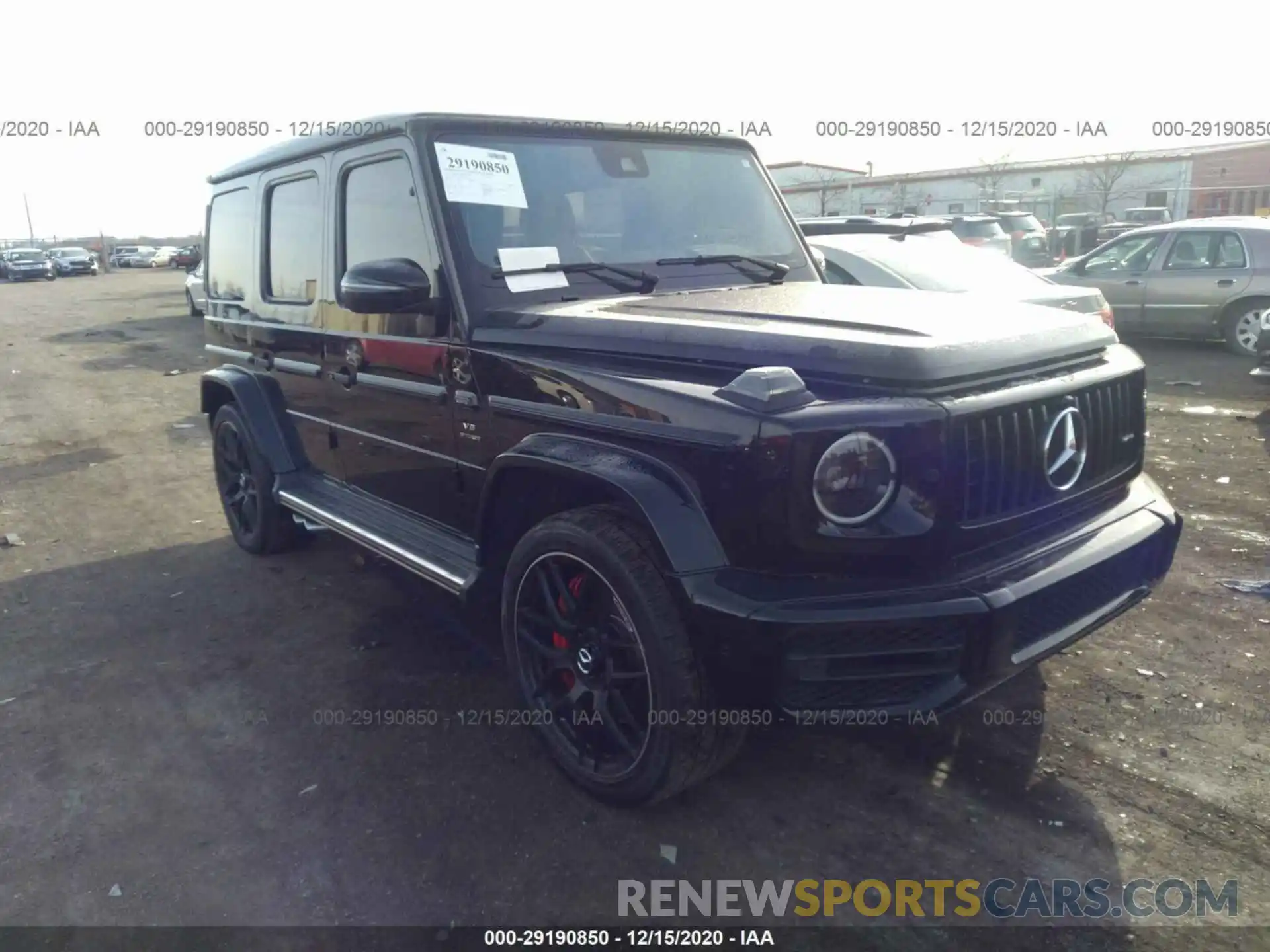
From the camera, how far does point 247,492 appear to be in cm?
532

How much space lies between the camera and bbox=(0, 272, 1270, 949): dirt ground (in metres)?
2.60

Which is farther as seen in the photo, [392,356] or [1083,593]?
[392,356]

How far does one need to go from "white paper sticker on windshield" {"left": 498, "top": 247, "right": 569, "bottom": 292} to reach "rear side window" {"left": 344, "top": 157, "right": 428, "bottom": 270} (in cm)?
29

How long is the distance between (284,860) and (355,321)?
213cm

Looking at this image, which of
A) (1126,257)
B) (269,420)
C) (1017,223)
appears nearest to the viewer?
(269,420)

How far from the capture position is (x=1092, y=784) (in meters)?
2.92

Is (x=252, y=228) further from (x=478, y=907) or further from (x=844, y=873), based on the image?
(x=844, y=873)

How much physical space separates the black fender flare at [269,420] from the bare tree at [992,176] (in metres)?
32.6

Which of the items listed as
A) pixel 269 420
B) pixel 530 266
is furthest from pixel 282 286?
pixel 530 266

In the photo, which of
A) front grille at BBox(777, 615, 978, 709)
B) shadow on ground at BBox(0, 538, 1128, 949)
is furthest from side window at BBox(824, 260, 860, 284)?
front grille at BBox(777, 615, 978, 709)

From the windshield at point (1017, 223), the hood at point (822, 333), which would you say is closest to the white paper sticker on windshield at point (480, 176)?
the hood at point (822, 333)

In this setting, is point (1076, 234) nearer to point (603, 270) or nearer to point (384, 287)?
point (603, 270)

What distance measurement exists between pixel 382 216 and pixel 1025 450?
2519 mm

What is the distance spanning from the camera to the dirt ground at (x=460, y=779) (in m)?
2.60
